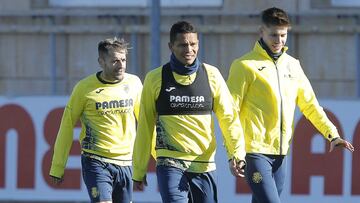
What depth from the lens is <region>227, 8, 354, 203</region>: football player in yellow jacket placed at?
9203 mm

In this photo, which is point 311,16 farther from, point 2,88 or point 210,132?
point 210,132

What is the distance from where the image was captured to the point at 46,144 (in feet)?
43.5

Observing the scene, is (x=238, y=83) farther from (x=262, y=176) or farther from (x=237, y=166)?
(x=237, y=166)

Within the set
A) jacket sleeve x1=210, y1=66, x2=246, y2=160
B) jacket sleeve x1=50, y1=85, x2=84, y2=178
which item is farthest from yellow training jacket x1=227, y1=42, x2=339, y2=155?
jacket sleeve x1=50, y1=85, x2=84, y2=178

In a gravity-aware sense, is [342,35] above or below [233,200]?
above

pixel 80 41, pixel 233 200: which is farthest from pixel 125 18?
pixel 233 200

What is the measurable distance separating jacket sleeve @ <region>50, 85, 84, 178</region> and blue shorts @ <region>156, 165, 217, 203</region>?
1.56m

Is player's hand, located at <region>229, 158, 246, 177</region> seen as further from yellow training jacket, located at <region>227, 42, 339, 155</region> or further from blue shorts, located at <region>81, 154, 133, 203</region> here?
blue shorts, located at <region>81, 154, 133, 203</region>

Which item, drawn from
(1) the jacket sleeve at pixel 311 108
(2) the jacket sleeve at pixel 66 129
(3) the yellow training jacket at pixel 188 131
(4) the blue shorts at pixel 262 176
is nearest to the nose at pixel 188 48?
(3) the yellow training jacket at pixel 188 131

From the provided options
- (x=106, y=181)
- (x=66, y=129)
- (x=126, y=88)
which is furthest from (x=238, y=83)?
(x=66, y=129)

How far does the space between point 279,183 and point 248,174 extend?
34 centimetres

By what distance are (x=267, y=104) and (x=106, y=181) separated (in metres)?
1.57

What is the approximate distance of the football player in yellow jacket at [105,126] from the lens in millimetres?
10008

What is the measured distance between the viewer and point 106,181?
9977mm
